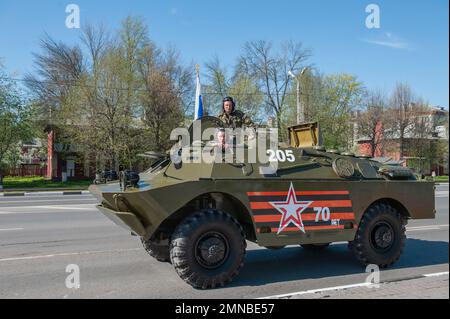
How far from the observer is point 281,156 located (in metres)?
6.78

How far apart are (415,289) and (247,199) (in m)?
2.30

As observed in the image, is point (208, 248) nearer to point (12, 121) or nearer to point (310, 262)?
point (310, 262)

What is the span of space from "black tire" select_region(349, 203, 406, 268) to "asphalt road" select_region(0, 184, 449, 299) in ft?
0.72

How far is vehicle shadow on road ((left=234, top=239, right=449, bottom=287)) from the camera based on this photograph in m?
6.65

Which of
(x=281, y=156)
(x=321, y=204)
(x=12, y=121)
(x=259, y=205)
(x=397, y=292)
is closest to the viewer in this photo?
(x=397, y=292)

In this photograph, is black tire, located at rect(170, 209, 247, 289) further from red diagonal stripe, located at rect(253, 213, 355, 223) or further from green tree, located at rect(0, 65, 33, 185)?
green tree, located at rect(0, 65, 33, 185)

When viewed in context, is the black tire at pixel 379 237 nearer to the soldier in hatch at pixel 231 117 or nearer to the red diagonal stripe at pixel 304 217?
the red diagonal stripe at pixel 304 217

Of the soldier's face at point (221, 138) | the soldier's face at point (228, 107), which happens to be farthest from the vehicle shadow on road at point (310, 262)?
the soldier's face at point (228, 107)

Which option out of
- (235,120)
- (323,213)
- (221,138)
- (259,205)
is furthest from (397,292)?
(235,120)

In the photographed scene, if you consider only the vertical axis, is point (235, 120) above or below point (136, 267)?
above

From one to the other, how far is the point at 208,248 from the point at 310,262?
2329 mm

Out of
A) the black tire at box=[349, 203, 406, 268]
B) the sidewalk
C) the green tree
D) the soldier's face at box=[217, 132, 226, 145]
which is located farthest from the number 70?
the green tree

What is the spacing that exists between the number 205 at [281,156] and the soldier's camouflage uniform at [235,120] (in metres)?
0.99

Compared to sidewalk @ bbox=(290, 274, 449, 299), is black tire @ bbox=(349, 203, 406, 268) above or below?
above
